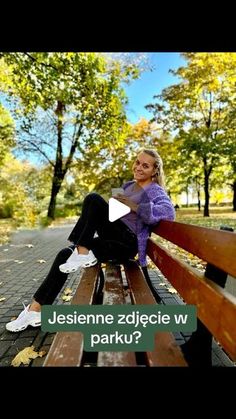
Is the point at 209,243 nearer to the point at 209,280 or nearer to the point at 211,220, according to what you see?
the point at 209,280

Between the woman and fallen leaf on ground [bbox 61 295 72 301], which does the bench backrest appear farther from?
fallen leaf on ground [bbox 61 295 72 301]

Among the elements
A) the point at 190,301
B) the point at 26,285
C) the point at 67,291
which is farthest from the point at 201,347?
the point at 26,285

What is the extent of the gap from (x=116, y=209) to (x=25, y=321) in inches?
42.6

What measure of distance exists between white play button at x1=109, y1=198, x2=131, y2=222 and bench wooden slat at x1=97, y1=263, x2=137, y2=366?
1.38ft

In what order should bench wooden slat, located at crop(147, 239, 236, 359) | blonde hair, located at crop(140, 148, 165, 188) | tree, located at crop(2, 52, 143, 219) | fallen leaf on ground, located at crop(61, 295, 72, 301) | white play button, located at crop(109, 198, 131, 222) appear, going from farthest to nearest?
tree, located at crop(2, 52, 143, 219), fallen leaf on ground, located at crop(61, 295, 72, 301), blonde hair, located at crop(140, 148, 165, 188), white play button, located at crop(109, 198, 131, 222), bench wooden slat, located at crop(147, 239, 236, 359)

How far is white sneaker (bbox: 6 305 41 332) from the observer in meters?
2.60

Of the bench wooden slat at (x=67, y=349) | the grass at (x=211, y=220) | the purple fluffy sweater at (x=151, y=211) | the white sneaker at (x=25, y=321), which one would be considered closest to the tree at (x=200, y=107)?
the grass at (x=211, y=220)

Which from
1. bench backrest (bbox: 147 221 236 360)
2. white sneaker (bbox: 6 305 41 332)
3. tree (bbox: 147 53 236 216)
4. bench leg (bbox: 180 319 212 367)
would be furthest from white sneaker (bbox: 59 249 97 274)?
tree (bbox: 147 53 236 216)

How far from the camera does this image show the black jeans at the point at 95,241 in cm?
244

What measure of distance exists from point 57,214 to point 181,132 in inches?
251

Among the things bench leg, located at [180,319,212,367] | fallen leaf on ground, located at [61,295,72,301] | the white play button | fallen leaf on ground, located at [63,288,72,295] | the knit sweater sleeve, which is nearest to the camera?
bench leg, located at [180,319,212,367]

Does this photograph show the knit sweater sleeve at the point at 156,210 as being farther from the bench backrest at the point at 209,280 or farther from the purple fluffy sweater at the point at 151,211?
the bench backrest at the point at 209,280

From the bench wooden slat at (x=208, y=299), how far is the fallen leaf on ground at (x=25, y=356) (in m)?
1.01
